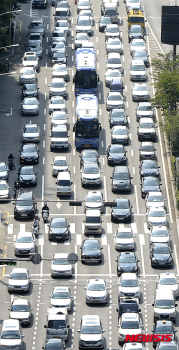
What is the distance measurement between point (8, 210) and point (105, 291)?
17.5 m

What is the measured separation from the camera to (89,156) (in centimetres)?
10388

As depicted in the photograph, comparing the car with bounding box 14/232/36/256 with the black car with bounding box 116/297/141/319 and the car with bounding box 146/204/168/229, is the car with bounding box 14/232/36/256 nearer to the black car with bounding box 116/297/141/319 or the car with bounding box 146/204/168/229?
the car with bounding box 146/204/168/229

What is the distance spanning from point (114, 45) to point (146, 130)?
22.5 m

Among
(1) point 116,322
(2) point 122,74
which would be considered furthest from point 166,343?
(2) point 122,74

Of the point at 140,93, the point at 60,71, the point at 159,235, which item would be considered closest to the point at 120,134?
the point at 140,93

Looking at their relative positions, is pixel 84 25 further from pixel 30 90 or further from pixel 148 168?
pixel 148 168

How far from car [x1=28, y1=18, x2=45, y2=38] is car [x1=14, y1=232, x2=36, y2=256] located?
48.2m

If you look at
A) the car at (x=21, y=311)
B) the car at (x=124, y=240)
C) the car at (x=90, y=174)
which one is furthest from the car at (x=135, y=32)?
the car at (x=21, y=311)

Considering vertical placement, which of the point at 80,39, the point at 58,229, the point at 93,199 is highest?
the point at 80,39

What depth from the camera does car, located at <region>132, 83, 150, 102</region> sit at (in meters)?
116

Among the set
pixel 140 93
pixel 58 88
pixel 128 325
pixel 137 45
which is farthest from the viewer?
pixel 137 45

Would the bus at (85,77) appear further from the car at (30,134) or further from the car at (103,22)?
the car at (103,22)

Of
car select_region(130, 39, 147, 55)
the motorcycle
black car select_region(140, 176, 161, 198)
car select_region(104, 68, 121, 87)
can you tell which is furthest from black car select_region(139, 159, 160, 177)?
car select_region(130, 39, 147, 55)

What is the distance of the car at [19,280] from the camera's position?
275 feet
